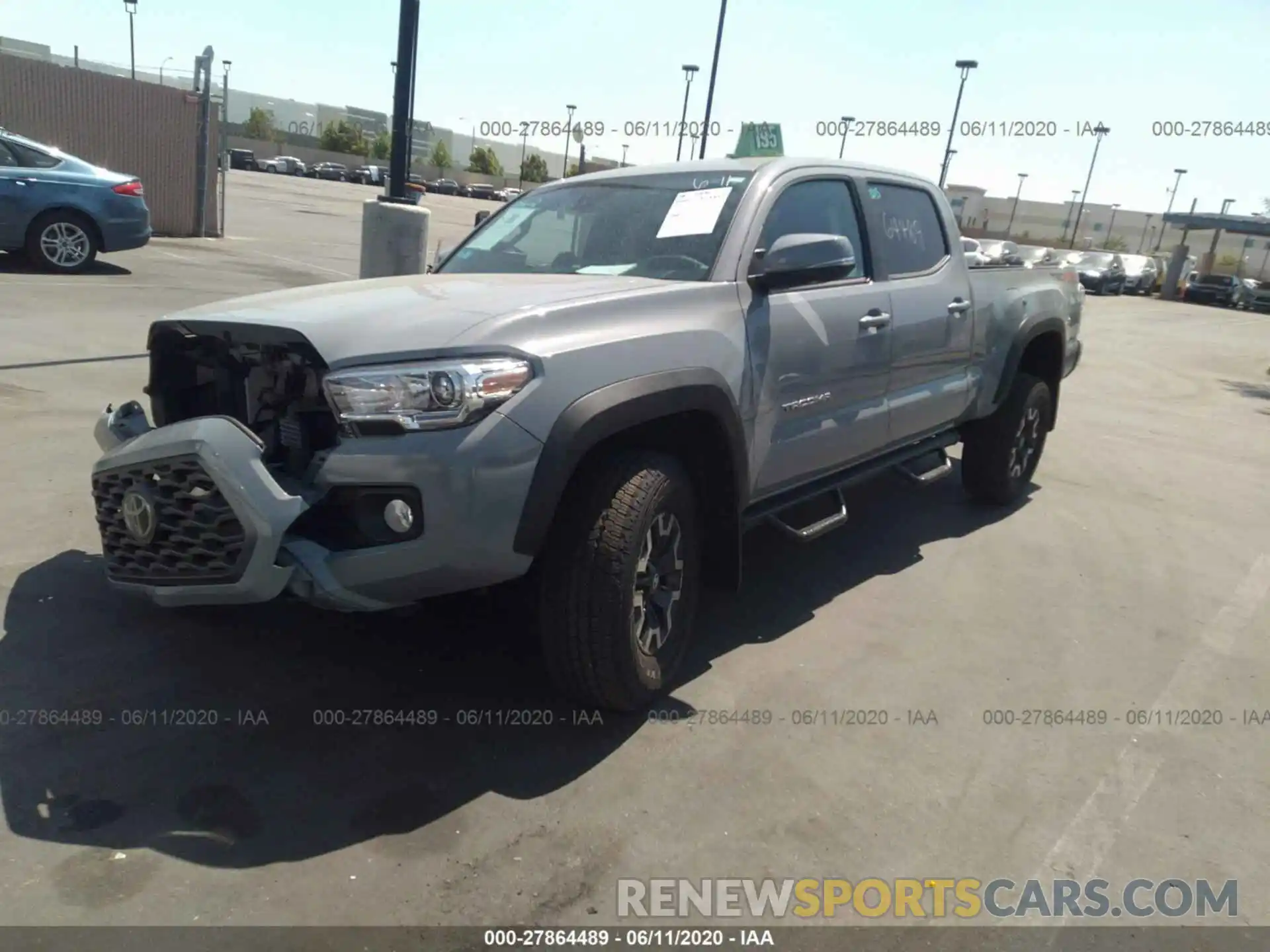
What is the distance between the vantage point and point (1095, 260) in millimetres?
34938

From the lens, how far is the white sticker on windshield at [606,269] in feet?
12.5

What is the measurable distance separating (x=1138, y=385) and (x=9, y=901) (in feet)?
42.2

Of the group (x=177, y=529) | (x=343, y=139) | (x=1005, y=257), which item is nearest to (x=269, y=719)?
(x=177, y=529)

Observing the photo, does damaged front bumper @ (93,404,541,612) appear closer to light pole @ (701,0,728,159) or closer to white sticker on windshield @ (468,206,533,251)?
white sticker on windshield @ (468,206,533,251)

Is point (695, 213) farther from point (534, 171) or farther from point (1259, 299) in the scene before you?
point (534, 171)

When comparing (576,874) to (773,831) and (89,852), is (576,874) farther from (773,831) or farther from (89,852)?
(89,852)

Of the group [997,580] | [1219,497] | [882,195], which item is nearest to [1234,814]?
[997,580]

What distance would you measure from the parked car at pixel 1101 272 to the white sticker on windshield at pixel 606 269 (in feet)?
108

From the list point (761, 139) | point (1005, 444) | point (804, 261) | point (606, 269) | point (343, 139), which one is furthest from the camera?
point (343, 139)

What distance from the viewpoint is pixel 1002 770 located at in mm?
3318

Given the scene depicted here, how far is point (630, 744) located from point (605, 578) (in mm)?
617

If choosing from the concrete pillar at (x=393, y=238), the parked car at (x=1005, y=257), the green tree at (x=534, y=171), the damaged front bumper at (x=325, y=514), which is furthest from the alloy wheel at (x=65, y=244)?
the green tree at (x=534, y=171)

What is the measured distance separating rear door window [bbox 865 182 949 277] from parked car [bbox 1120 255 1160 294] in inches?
1377

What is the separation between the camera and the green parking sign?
9641 millimetres
